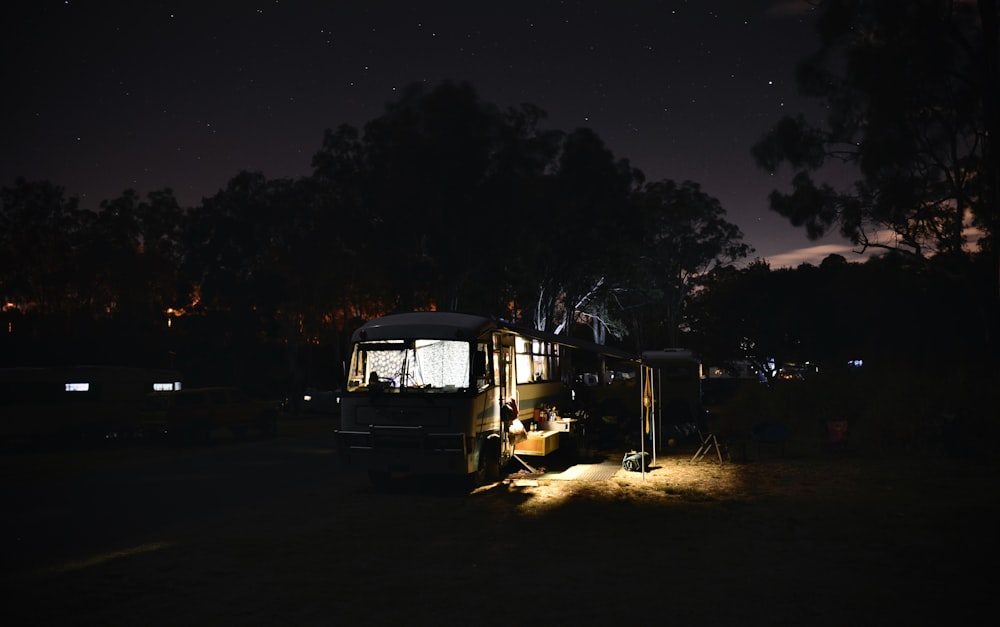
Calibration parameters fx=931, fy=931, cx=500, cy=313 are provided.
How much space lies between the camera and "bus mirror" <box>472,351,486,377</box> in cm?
1526

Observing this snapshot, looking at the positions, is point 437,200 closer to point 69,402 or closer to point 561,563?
point 69,402

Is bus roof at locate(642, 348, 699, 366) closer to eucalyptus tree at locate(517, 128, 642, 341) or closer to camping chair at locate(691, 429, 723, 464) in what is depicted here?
camping chair at locate(691, 429, 723, 464)

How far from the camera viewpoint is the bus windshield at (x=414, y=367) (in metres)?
15.7

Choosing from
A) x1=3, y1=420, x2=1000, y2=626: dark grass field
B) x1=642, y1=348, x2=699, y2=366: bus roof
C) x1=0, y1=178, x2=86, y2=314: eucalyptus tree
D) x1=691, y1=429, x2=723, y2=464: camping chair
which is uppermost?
x1=0, y1=178, x2=86, y2=314: eucalyptus tree

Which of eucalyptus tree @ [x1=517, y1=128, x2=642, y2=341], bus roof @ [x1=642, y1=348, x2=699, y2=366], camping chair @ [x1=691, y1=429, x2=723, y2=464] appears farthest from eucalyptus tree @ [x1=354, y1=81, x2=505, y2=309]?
camping chair @ [x1=691, y1=429, x2=723, y2=464]

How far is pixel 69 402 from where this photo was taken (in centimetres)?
2527

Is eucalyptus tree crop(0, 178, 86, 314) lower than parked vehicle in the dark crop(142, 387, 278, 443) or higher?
higher

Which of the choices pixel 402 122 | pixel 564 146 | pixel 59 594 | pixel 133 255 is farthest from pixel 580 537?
pixel 133 255

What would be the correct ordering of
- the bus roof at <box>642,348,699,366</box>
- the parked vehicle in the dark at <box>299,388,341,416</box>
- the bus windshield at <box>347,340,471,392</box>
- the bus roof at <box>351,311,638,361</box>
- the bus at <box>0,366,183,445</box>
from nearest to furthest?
the bus windshield at <box>347,340,471,392</box>
the bus roof at <box>351,311,638,361</box>
the bus at <box>0,366,183,445</box>
the bus roof at <box>642,348,699,366</box>
the parked vehicle in the dark at <box>299,388,341,416</box>

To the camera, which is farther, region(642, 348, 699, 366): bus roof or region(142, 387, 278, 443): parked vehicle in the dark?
region(642, 348, 699, 366): bus roof

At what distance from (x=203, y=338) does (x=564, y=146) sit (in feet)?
87.1

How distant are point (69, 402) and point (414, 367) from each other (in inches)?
549

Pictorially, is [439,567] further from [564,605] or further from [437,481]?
[437,481]

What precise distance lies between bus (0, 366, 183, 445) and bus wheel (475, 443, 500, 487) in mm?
13942
